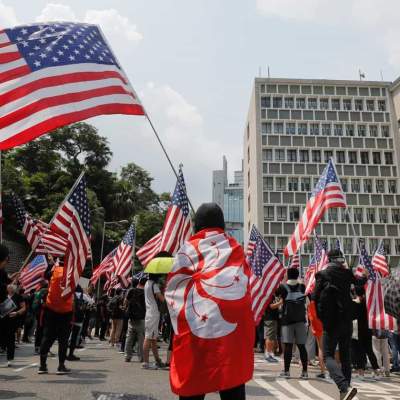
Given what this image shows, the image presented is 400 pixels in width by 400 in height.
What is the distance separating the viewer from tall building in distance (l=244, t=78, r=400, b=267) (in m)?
62.5

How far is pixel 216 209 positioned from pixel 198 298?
77cm

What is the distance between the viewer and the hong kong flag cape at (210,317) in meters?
3.04

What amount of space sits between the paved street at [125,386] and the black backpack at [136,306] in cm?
117

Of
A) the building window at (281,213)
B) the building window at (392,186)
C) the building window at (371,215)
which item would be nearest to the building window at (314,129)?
the building window at (281,213)

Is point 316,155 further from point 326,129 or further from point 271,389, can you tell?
point 271,389

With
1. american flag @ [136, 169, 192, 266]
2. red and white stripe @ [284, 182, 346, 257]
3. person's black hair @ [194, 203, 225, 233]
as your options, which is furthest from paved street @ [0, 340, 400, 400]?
red and white stripe @ [284, 182, 346, 257]

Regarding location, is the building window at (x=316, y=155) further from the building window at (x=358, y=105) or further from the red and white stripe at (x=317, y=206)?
the red and white stripe at (x=317, y=206)

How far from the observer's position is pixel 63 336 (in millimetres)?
7770

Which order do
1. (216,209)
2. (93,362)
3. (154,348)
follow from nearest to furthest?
(216,209), (154,348), (93,362)

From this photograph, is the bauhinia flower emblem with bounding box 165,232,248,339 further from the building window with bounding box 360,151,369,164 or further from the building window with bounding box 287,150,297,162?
the building window with bounding box 360,151,369,164

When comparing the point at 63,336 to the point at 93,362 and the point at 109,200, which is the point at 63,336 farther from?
the point at 109,200

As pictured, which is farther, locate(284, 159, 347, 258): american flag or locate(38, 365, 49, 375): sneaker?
locate(284, 159, 347, 258): american flag

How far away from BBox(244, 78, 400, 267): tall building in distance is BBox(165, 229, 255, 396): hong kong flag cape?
5889 centimetres

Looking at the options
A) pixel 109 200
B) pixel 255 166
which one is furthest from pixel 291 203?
pixel 109 200
